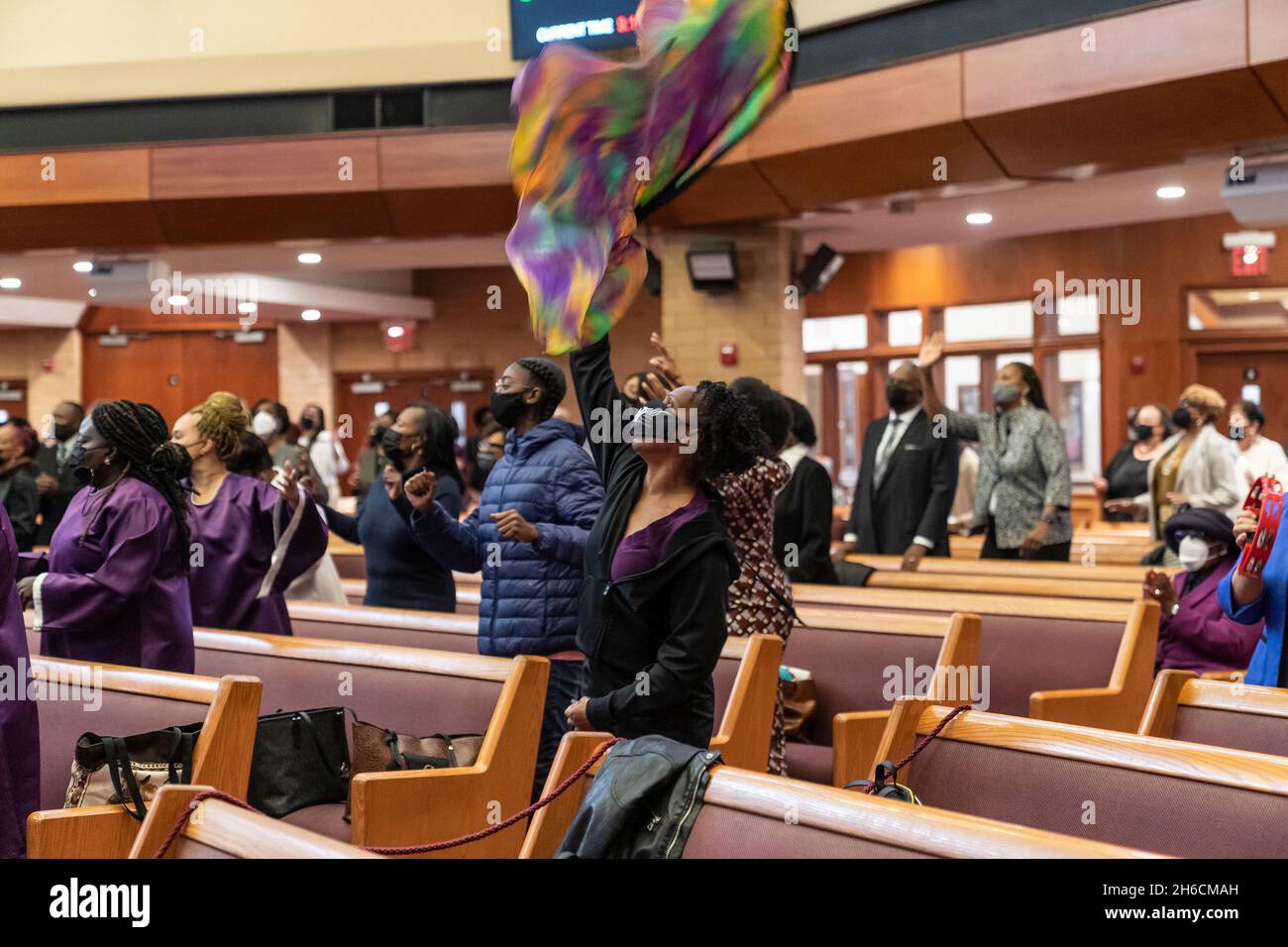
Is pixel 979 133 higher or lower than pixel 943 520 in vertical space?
higher

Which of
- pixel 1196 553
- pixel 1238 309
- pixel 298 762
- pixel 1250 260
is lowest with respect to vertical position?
pixel 298 762

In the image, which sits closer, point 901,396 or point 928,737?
point 928,737

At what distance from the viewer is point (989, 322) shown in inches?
532

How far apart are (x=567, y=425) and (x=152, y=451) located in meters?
1.18

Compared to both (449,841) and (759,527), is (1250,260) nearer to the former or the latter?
(759,527)

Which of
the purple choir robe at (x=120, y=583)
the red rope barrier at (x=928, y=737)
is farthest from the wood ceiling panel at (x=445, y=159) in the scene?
the red rope barrier at (x=928, y=737)

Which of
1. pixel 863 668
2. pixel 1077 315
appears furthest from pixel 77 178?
pixel 1077 315

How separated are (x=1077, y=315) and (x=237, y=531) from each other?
10.1m

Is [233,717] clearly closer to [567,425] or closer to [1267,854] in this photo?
[567,425]

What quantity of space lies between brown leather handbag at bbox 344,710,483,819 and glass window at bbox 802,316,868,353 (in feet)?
36.3

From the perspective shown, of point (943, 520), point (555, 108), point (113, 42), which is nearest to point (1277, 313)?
point (943, 520)

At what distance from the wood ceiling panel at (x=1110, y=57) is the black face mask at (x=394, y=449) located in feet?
15.7
